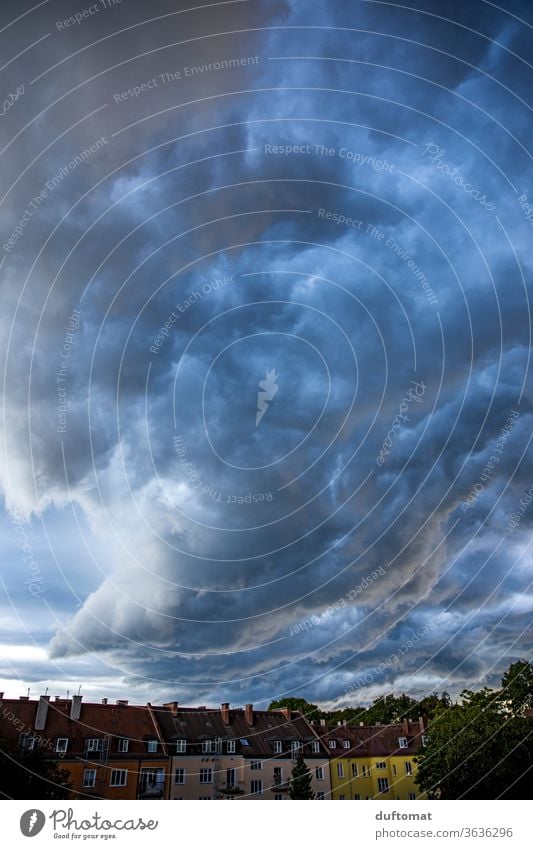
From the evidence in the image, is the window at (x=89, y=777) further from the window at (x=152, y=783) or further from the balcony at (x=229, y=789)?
the balcony at (x=229, y=789)

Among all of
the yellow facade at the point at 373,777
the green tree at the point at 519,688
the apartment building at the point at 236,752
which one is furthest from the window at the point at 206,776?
the green tree at the point at 519,688

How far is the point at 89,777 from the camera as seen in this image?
3219 centimetres

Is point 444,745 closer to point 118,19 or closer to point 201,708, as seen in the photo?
point 201,708

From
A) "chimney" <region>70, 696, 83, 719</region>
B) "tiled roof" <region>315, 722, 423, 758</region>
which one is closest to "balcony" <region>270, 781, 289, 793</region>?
"tiled roof" <region>315, 722, 423, 758</region>

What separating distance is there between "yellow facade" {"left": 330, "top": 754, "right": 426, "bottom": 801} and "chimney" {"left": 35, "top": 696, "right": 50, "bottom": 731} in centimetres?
2293

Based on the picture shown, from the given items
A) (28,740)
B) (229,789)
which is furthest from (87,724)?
(229,789)

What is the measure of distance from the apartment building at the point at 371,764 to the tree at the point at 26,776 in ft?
87.0

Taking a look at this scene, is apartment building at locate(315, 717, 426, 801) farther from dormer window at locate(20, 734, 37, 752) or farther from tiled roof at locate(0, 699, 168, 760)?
dormer window at locate(20, 734, 37, 752)

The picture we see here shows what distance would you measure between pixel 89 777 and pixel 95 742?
2.86 meters
